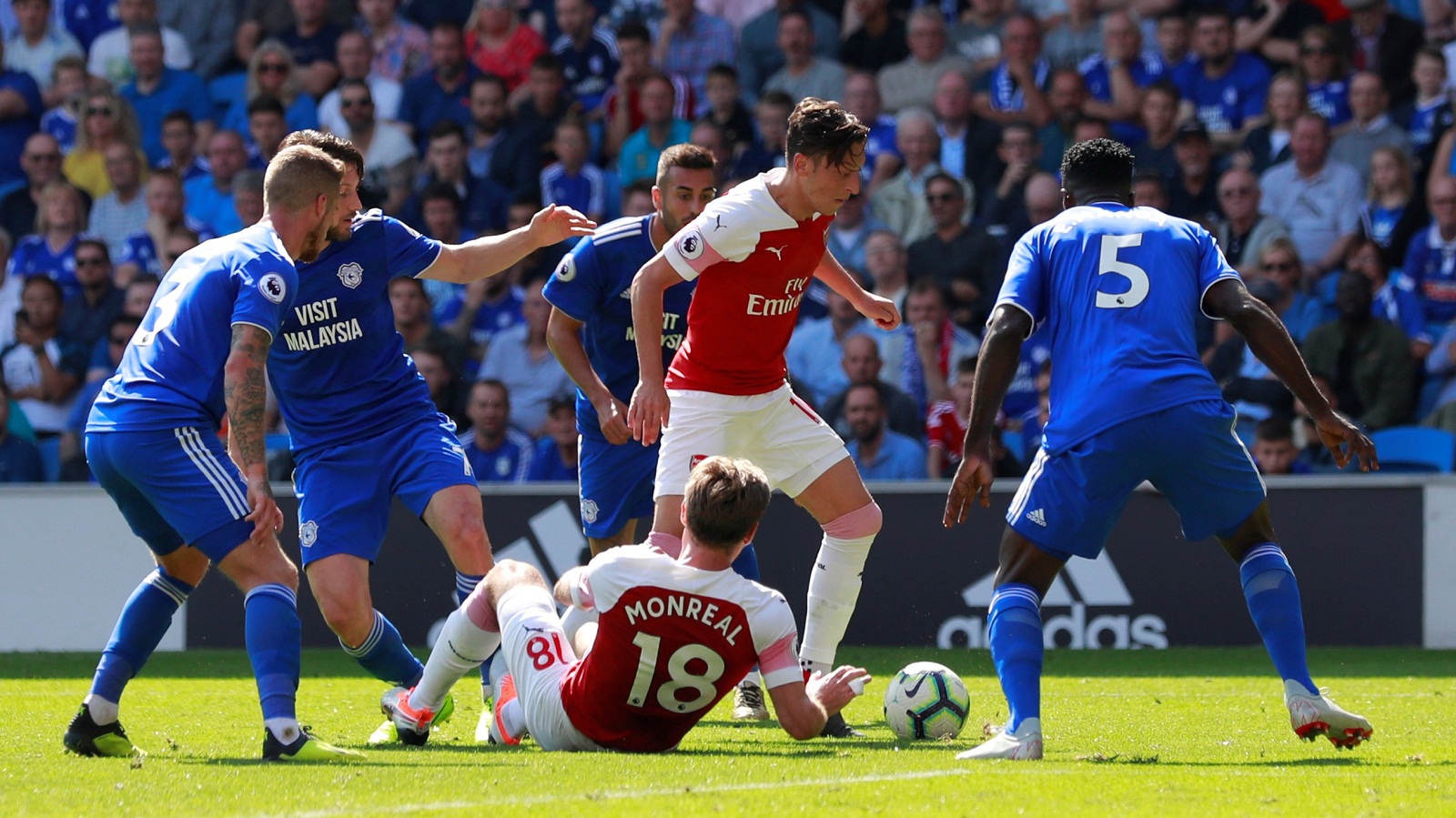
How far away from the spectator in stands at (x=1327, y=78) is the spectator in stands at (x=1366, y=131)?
0.20 m

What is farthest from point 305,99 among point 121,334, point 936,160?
point 936,160

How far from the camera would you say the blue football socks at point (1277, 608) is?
5.82m

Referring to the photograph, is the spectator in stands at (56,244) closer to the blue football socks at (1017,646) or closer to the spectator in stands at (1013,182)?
the spectator in stands at (1013,182)

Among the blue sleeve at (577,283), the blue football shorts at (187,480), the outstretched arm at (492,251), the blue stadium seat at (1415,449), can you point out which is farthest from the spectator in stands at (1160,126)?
the blue football shorts at (187,480)

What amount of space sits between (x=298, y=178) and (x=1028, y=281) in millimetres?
2524

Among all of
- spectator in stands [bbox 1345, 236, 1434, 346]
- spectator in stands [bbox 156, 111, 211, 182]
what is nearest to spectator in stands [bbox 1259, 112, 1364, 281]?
spectator in stands [bbox 1345, 236, 1434, 346]

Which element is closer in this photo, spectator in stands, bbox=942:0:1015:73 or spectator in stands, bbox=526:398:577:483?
spectator in stands, bbox=526:398:577:483

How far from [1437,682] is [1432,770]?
13.0ft

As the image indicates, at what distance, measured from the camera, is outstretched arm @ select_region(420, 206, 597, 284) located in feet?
22.9

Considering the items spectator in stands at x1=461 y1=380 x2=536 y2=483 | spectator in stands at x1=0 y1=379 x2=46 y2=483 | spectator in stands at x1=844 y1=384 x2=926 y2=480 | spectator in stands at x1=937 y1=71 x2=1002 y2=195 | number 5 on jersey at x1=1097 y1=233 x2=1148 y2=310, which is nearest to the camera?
number 5 on jersey at x1=1097 y1=233 x2=1148 y2=310

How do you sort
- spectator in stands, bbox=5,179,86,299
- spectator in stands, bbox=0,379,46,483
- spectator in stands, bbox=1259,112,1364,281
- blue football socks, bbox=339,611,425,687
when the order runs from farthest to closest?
spectator in stands, bbox=5,179,86,299, spectator in stands, bbox=0,379,46,483, spectator in stands, bbox=1259,112,1364,281, blue football socks, bbox=339,611,425,687

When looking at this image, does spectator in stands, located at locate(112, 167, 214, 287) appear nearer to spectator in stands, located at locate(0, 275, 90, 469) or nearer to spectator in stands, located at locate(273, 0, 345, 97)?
spectator in stands, located at locate(0, 275, 90, 469)

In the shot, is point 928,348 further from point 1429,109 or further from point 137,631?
point 137,631

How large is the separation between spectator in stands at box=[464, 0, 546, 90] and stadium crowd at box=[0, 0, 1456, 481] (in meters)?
0.03
